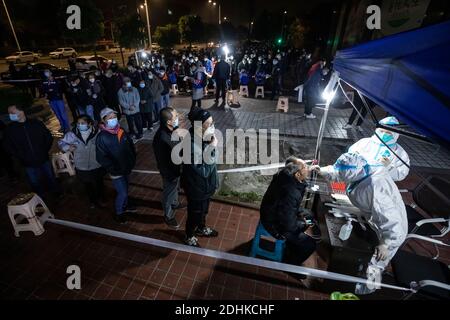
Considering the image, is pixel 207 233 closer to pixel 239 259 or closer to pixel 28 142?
pixel 239 259

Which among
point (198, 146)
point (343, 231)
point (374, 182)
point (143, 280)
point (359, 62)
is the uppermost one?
point (359, 62)

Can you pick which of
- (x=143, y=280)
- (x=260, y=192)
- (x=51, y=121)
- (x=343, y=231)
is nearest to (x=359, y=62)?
(x=343, y=231)

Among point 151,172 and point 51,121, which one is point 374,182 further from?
point 51,121

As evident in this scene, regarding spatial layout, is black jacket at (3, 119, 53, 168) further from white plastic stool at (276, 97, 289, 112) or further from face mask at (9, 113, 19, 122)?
white plastic stool at (276, 97, 289, 112)

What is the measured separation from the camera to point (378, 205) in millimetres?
2756

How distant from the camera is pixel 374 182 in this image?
9.34ft

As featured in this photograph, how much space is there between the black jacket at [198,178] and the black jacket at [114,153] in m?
1.23

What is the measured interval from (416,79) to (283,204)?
1839 mm

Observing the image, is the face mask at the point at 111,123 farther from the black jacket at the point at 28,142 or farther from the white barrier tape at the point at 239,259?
the white barrier tape at the point at 239,259

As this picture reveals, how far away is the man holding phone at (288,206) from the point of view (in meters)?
2.96

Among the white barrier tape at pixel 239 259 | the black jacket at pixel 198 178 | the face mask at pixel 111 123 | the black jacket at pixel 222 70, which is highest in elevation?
the black jacket at pixel 222 70

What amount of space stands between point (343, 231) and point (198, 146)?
221 cm

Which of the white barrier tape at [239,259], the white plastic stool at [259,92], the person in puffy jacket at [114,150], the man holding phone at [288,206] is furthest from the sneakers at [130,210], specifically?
the white plastic stool at [259,92]

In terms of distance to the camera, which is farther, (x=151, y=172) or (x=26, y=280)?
(x=151, y=172)
